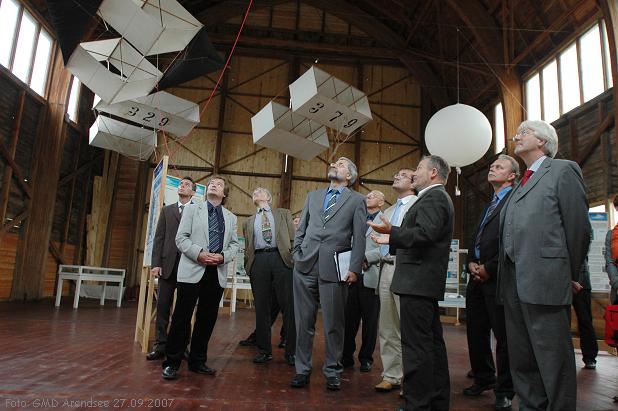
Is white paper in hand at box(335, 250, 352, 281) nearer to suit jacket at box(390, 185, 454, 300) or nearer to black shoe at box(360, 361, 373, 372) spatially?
suit jacket at box(390, 185, 454, 300)

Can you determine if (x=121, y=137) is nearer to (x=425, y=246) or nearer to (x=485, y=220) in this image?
(x=485, y=220)

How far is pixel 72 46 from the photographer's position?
620 centimetres

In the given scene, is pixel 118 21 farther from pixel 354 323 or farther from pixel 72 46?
pixel 354 323

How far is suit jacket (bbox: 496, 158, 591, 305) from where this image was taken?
1.87m

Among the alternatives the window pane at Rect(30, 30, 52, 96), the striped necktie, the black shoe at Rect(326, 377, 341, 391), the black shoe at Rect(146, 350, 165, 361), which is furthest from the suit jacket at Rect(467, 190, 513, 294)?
the window pane at Rect(30, 30, 52, 96)

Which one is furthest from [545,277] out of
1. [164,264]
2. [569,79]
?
[569,79]

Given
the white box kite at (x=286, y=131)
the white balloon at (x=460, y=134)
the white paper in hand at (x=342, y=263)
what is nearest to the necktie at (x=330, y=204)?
the white paper in hand at (x=342, y=263)

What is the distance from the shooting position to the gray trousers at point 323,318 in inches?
114

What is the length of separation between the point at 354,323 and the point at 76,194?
9.99 metres

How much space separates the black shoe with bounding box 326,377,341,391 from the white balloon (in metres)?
4.54

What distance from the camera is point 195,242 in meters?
3.10

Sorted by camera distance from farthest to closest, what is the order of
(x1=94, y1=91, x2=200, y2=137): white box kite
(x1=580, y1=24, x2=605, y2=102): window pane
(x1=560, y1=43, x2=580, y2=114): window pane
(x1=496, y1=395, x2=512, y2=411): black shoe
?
(x1=560, y1=43, x2=580, y2=114): window pane, (x1=94, y1=91, x2=200, y2=137): white box kite, (x1=580, y1=24, x2=605, y2=102): window pane, (x1=496, y1=395, x2=512, y2=411): black shoe

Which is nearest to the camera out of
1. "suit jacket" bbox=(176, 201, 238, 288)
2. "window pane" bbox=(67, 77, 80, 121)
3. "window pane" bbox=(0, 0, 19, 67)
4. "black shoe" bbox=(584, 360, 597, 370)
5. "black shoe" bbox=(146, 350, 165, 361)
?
"suit jacket" bbox=(176, 201, 238, 288)

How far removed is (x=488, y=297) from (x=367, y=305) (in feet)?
4.01
